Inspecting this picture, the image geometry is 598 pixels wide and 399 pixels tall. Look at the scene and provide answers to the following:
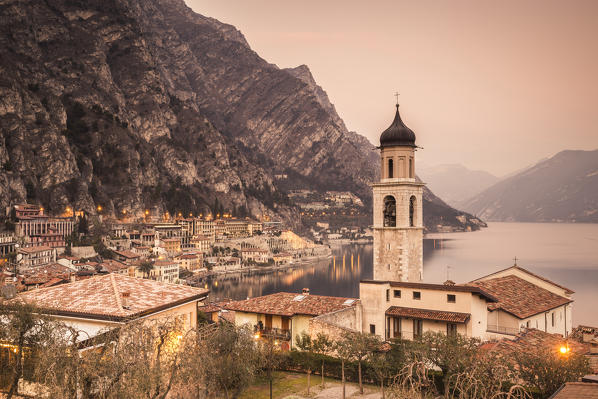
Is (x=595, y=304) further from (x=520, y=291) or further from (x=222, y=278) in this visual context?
(x=222, y=278)

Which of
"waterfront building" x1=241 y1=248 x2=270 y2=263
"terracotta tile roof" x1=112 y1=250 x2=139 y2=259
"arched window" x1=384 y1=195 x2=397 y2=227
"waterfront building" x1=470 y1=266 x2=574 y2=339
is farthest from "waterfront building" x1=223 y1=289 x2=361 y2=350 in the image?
"waterfront building" x1=241 y1=248 x2=270 y2=263

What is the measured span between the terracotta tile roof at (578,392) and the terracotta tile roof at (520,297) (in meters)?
14.1

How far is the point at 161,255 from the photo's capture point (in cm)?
12506

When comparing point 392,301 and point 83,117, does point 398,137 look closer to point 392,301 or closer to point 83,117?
point 392,301

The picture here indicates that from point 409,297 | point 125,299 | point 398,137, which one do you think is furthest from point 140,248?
point 125,299

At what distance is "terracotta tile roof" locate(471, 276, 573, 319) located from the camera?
27.3 m

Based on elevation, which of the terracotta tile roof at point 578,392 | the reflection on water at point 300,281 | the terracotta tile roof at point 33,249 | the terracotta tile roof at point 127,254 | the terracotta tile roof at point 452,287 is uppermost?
the terracotta tile roof at point 452,287

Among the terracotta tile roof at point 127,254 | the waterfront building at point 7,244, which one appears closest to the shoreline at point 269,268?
the terracotta tile roof at point 127,254

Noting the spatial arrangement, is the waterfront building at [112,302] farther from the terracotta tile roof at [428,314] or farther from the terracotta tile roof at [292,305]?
the terracotta tile roof at [428,314]

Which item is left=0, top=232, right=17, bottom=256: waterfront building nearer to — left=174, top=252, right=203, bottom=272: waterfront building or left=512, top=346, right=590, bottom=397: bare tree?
left=174, top=252, right=203, bottom=272: waterfront building

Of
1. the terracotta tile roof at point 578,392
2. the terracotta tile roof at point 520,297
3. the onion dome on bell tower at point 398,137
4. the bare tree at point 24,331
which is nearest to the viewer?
the terracotta tile roof at point 578,392

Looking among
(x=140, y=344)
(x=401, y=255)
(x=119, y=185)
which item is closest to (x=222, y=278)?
(x=119, y=185)

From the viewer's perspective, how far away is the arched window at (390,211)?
31.0 metres

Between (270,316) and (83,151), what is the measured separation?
141 metres
